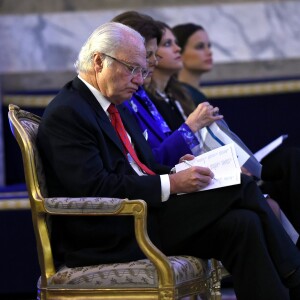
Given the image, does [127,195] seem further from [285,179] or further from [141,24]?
[285,179]

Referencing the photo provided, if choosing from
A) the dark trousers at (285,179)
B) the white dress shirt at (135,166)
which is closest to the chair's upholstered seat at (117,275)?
the white dress shirt at (135,166)

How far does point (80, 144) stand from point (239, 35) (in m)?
3.82

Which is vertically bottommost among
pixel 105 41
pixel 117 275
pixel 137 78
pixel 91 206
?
pixel 117 275

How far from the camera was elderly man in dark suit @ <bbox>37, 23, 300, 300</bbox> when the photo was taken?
3738 millimetres

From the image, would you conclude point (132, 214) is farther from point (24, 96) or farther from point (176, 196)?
point (24, 96)

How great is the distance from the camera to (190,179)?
12.6 feet

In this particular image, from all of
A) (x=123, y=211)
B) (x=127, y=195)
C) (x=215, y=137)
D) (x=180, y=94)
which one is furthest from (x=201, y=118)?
(x=123, y=211)

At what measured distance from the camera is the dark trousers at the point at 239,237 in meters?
3.70

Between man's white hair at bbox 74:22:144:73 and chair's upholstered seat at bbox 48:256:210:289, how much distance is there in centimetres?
78

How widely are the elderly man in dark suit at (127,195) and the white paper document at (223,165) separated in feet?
0.14

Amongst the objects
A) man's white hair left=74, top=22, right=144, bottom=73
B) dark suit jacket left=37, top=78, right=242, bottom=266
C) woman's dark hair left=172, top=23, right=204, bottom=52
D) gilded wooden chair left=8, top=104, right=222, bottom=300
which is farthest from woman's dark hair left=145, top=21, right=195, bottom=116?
gilded wooden chair left=8, top=104, right=222, bottom=300

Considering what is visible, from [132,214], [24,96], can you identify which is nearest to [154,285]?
[132,214]

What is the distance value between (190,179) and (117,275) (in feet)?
1.47

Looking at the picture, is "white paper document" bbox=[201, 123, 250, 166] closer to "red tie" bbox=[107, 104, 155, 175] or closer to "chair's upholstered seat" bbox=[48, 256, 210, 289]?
"red tie" bbox=[107, 104, 155, 175]
